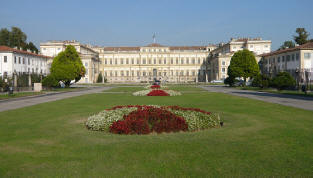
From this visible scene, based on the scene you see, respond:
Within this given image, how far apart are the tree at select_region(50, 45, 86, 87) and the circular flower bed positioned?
3690 centimetres

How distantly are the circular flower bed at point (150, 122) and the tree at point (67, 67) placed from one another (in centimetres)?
3690

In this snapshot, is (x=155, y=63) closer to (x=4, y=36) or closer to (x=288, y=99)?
(x=4, y=36)

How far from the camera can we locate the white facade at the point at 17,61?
53.9 meters

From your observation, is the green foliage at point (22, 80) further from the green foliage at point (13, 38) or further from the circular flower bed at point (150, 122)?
the green foliage at point (13, 38)

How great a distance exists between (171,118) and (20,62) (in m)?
56.8

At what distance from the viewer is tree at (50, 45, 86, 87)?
44.7m

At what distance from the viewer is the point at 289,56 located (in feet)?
186

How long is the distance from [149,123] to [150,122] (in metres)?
0.05

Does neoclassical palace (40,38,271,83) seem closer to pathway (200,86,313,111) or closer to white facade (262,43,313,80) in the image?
white facade (262,43,313,80)

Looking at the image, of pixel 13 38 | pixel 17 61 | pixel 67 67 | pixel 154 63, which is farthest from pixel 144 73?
pixel 67 67

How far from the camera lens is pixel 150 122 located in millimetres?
9242

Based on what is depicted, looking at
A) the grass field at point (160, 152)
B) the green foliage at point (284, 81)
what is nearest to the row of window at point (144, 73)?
the green foliage at point (284, 81)

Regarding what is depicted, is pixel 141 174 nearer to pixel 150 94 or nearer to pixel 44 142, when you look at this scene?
pixel 44 142

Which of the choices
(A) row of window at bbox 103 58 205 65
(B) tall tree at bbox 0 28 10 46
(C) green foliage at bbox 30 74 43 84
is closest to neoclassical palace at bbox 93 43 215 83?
(A) row of window at bbox 103 58 205 65
